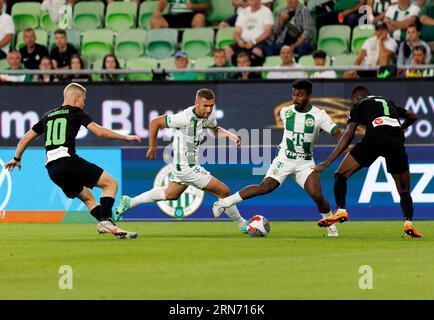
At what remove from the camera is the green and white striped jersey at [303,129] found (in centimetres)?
1673

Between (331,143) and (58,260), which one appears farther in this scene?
(331,143)

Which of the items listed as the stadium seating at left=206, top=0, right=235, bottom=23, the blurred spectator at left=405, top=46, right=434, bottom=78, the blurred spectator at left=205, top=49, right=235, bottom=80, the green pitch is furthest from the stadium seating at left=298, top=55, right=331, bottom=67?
the green pitch

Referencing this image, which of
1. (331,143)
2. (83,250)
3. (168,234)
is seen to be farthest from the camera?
(331,143)

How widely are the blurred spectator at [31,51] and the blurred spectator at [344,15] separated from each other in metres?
5.08

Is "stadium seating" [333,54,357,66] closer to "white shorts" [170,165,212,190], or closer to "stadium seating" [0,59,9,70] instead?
"white shorts" [170,165,212,190]

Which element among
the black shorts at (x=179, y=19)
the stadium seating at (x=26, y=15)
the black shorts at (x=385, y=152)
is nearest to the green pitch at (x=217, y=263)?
the black shorts at (x=385, y=152)

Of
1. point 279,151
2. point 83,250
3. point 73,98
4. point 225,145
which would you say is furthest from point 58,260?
point 225,145

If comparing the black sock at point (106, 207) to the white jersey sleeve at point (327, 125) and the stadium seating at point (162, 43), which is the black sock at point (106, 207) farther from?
the stadium seating at point (162, 43)

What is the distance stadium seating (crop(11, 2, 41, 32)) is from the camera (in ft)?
80.4

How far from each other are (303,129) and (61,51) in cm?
714

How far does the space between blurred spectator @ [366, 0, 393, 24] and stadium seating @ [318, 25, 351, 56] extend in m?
0.49

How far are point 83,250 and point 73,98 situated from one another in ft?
8.03
